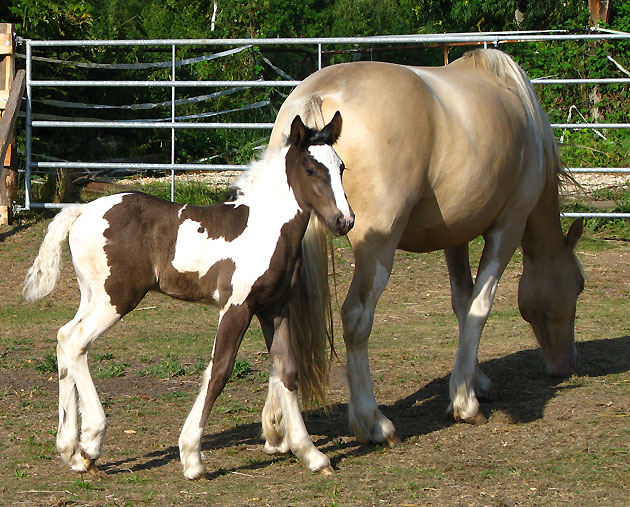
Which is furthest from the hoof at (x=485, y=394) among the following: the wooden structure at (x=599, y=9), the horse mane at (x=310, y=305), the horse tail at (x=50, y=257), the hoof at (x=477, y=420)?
the wooden structure at (x=599, y=9)

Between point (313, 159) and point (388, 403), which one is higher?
point (313, 159)

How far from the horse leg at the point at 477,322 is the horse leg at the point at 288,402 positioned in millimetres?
1190

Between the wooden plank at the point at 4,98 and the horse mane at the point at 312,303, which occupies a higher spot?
the wooden plank at the point at 4,98

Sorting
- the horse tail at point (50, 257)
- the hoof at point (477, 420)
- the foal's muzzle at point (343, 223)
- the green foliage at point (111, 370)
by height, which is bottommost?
the green foliage at point (111, 370)

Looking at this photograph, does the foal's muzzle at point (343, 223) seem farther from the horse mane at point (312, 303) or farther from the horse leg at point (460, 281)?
the horse leg at point (460, 281)

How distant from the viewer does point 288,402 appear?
171 inches

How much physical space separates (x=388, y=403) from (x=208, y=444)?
4.36 ft

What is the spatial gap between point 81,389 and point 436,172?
211cm

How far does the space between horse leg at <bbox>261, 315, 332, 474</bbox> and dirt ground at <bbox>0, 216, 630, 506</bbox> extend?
102 millimetres

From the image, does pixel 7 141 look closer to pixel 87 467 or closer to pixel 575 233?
pixel 575 233

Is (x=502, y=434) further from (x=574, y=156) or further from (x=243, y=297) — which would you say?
(x=574, y=156)

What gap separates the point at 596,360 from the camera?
663cm

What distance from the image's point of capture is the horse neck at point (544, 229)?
237 inches

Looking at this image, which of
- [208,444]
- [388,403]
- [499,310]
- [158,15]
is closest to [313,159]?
[208,444]
